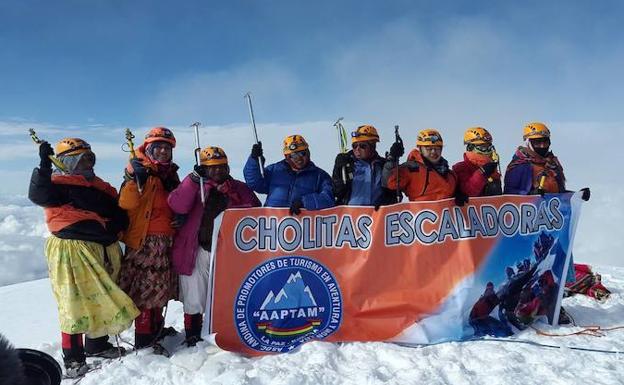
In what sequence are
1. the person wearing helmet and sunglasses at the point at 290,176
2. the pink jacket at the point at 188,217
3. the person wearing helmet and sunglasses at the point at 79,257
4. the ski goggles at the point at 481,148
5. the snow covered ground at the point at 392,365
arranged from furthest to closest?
1. the ski goggles at the point at 481,148
2. the person wearing helmet and sunglasses at the point at 290,176
3. the pink jacket at the point at 188,217
4. the person wearing helmet and sunglasses at the point at 79,257
5. the snow covered ground at the point at 392,365

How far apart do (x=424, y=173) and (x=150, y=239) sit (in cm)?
295

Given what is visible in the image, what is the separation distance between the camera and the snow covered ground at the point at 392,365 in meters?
3.78

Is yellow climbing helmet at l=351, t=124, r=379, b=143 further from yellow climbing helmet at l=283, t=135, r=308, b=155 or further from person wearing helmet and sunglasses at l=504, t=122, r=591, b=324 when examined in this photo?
person wearing helmet and sunglasses at l=504, t=122, r=591, b=324

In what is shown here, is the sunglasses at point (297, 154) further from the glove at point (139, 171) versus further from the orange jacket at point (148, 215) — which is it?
the glove at point (139, 171)

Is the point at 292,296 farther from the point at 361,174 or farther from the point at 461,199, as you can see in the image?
the point at 461,199

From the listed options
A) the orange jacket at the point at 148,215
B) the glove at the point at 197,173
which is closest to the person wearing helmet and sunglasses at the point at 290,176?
the glove at the point at 197,173

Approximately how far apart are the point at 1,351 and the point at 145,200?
338 cm

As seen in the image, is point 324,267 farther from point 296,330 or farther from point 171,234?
point 171,234

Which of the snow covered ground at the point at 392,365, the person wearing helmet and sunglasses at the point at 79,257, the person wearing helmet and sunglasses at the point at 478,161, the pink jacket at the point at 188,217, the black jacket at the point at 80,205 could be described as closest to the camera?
the snow covered ground at the point at 392,365

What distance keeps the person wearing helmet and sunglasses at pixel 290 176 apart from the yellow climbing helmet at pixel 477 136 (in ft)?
6.01

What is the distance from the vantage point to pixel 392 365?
4.09 m

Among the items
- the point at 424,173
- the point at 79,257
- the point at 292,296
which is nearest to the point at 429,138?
the point at 424,173

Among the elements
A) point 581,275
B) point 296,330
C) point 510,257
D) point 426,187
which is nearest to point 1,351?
point 296,330

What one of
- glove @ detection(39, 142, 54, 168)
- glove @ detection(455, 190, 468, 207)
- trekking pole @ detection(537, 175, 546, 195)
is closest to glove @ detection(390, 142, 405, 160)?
glove @ detection(455, 190, 468, 207)
